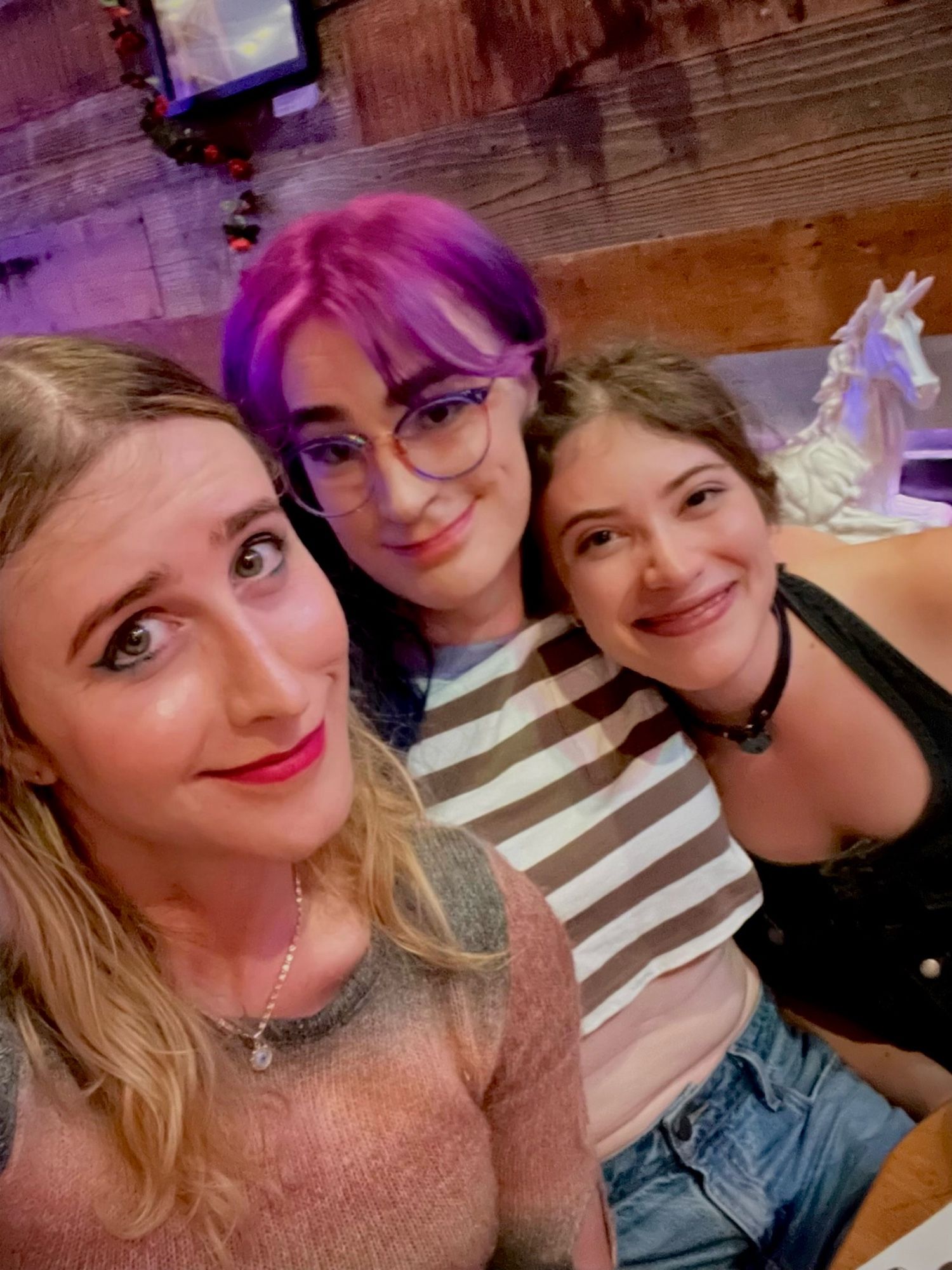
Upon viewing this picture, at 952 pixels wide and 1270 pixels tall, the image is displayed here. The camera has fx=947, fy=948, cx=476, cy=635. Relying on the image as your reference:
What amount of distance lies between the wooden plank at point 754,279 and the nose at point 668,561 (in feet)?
1.23

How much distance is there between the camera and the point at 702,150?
4.93 ft

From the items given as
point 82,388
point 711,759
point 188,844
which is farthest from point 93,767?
point 711,759

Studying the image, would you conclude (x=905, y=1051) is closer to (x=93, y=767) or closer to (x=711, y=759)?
(x=711, y=759)

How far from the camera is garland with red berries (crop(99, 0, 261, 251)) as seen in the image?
201 centimetres

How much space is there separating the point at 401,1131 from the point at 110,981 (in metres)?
0.29

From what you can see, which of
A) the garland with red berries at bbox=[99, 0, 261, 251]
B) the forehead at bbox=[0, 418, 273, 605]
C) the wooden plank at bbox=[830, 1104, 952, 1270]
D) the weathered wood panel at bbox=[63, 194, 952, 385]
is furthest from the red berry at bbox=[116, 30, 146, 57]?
the wooden plank at bbox=[830, 1104, 952, 1270]

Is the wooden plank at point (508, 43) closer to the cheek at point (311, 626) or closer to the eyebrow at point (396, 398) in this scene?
the eyebrow at point (396, 398)

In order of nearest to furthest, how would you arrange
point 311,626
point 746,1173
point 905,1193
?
point 311,626 → point 905,1193 → point 746,1173

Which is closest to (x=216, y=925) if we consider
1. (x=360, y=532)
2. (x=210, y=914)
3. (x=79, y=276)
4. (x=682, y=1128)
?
(x=210, y=914)

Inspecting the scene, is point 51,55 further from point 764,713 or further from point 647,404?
point 764,713

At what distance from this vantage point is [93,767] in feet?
2.22

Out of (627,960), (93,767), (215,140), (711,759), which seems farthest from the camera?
(215,140)

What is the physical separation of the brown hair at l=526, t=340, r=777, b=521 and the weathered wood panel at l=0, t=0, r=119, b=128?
5.56 ft

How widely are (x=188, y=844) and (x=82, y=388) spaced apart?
352 mm
